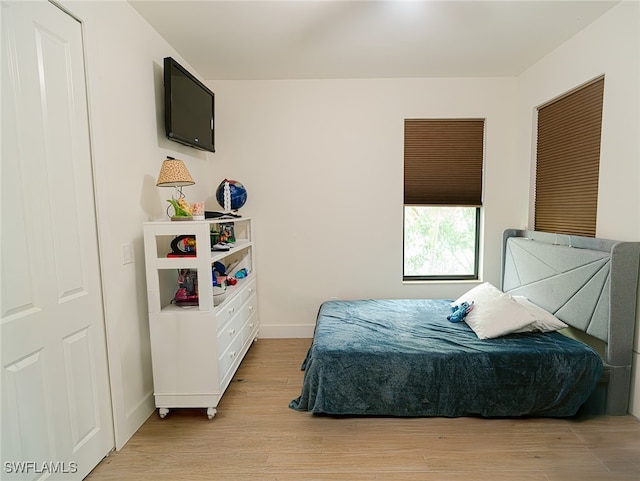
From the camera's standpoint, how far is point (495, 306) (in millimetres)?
2449

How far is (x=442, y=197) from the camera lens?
133 inches

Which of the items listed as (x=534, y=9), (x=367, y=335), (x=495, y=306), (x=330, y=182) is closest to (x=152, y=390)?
(x=367, y=335)

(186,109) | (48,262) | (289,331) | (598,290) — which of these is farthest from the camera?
(289,331)

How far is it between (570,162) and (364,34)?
6.47 feet

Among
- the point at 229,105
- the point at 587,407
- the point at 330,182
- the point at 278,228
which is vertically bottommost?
the point at 587,407

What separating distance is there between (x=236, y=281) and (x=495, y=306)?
2144 millimetres

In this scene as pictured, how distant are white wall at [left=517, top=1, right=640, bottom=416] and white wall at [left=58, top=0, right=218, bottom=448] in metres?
3.21

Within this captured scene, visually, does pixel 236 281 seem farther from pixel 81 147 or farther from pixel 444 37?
pixel 444 37

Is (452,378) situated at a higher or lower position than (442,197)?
lower

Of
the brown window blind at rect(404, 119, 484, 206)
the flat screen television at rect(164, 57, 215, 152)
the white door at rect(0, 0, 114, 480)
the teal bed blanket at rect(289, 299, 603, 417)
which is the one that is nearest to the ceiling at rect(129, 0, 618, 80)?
the flat screen television at rect(164, 57, 215, 152)

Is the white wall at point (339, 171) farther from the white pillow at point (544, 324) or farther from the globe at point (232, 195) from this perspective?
the white pillow at point (544, 324)

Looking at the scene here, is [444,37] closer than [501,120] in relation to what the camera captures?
Yes

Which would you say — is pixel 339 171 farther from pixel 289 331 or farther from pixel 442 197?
pixel 289 331

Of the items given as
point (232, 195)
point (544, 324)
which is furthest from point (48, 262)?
point (544, 324)
